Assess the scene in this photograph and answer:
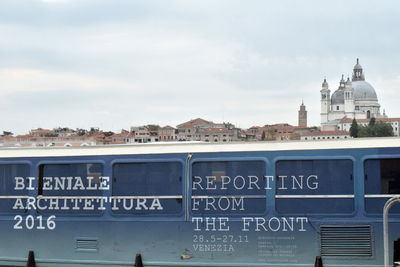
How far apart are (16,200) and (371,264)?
5.24 metres

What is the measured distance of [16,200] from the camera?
987 cm

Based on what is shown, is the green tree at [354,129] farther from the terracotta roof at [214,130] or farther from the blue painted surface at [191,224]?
the blue painted surface at [191,224]

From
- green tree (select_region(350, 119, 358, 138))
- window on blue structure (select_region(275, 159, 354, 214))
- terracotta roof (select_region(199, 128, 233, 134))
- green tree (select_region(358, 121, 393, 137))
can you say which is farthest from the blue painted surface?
green tree (select_region(350, 119, 358, 138))

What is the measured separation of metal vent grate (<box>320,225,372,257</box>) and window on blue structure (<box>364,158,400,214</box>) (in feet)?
1.05

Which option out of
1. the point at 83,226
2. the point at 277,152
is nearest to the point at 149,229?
the point at 83,226

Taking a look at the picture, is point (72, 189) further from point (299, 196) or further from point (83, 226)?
point (299, 196)

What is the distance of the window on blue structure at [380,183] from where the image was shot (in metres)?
8.61

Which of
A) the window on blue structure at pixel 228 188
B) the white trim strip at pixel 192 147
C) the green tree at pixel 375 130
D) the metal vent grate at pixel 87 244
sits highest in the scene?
the green tree at pixel 375 130

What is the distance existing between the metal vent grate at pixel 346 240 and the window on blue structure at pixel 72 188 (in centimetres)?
319

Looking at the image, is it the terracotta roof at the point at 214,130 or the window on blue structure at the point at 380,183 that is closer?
the window on blue structure at the point at 380,183

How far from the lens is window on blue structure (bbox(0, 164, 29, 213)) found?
984 cm

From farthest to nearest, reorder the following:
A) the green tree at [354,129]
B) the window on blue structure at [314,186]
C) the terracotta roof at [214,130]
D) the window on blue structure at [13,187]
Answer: the green tree at [354,129] < the terracotta roof at [214,130] < the window on blue structure at [13,187] < the window on blue structure at [314,186]

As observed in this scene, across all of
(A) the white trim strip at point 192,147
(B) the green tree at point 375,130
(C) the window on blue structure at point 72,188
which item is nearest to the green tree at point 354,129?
(B) the green tree at point 375,130

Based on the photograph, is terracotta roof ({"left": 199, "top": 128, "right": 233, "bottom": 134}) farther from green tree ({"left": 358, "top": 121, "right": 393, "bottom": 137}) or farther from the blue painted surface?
the blue painted surface
